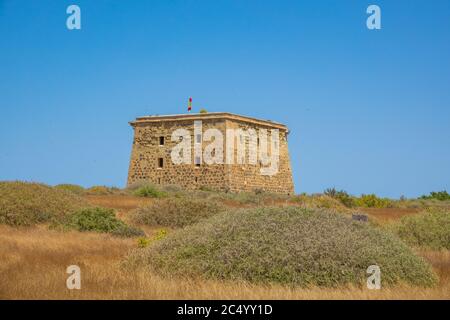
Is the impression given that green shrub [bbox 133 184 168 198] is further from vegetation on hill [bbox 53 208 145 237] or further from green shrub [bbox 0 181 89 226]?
vegetation on hill [bbox 53 208 145 237]

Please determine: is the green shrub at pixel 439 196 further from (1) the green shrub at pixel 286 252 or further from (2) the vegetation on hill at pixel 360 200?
(1) the green shrub at pixel 286 252

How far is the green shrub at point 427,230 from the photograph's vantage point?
52.2ft

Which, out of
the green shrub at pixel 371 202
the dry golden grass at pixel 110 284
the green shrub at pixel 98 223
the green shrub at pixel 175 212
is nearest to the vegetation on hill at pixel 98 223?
the green shrub at pixel 98 223

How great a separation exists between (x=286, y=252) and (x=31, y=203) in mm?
12766

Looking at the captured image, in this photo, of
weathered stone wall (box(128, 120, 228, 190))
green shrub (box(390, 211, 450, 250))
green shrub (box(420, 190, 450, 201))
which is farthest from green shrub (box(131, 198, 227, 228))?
green shrub (box(420, 190, 450, 201))

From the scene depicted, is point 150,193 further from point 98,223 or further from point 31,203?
point 98,223

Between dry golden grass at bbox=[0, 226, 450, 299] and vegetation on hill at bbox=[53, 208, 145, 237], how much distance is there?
4676 millimetres

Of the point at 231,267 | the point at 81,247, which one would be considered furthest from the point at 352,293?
the point at 81,247

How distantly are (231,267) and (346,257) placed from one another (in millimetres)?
1710

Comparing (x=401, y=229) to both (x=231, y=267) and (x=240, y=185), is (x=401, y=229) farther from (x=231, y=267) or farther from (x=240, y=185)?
(x=240, y=185)

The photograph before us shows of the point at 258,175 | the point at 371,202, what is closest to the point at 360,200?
the point at 371,202

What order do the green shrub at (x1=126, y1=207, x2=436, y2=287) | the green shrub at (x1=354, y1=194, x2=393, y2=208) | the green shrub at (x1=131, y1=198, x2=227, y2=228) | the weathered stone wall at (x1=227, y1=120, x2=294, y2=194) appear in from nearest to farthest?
the green shrub at (x1=126, y1=207, x2=436, y2=287), the green shrub at (x1=131, y1=198, x2=227, y2=228), the green shrub at (x1=354, y1=194, x2=393, y2=208), the weathered stone wall at (x1=227, y1=120, x2=294, y2=194)

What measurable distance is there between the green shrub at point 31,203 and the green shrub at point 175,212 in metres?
2.41

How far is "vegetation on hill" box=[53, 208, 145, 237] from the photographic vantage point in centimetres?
1716
